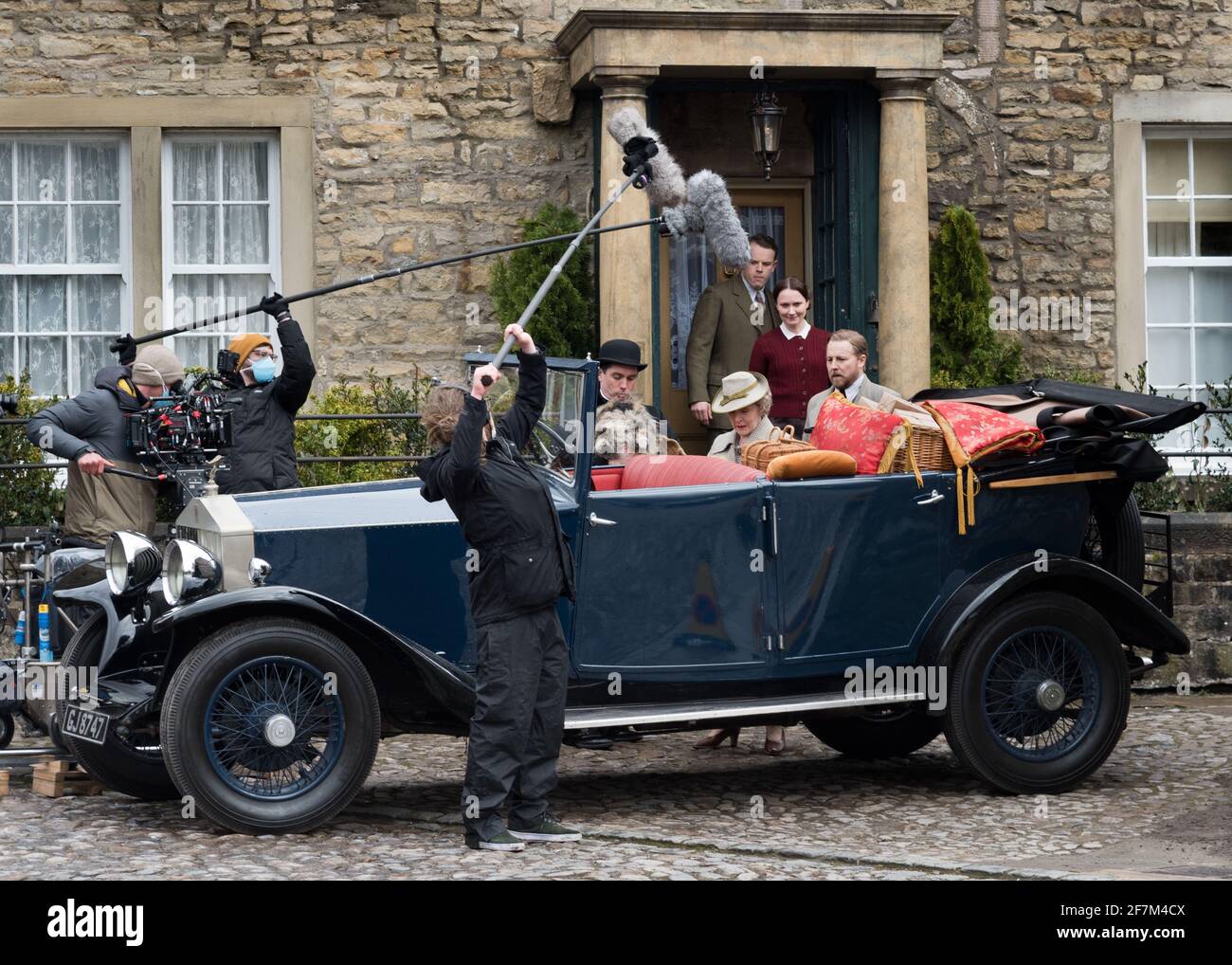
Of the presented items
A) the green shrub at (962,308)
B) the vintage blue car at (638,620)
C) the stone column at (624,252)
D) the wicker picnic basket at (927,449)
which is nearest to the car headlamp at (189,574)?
the vintage blue car at (638,620)

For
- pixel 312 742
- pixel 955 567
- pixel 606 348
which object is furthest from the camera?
pixel 606 348

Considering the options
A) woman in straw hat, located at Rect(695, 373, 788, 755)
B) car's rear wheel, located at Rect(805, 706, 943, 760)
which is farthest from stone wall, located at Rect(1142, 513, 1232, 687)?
woman in straw hat, located at Rect(695, 373, 788, 755)

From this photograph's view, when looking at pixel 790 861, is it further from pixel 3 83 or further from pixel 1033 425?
pixel 3 83

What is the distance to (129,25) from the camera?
12.5m

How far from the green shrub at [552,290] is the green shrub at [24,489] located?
10.5 feet

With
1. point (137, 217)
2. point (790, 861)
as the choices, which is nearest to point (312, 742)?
point (790, 861)

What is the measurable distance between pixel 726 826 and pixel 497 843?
95cm

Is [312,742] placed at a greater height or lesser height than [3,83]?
lesser

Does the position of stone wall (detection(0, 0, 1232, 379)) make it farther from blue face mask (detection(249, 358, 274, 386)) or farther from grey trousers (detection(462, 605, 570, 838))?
grey trousers (detection(462, 605, 570, 838))

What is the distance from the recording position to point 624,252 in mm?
11805

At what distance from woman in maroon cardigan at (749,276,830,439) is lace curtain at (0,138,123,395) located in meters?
5.17

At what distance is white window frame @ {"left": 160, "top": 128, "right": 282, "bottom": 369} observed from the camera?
12.6 metres

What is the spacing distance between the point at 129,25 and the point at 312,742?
23.7ft
